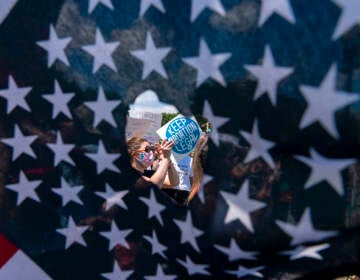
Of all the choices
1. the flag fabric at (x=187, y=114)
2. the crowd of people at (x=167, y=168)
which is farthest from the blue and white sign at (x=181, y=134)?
the flag fabric at (x=187, y=114)

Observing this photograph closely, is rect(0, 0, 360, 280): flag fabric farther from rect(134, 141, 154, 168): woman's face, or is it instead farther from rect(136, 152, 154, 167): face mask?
rect(136, 152, 154, 167): face mask

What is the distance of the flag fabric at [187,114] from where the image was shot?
1.32 m

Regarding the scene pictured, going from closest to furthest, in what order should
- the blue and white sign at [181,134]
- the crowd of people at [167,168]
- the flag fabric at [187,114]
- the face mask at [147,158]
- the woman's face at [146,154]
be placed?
the flag fabric at [187,114]
the crowd of people at [167,168]
the woman's face at [146,154]
the face mask at [147,158]
the blue and white sign at [181,134]

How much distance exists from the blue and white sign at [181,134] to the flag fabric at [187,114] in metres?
1.68

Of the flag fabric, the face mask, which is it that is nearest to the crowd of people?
the face mask

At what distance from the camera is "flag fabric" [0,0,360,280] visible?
1.32 metres

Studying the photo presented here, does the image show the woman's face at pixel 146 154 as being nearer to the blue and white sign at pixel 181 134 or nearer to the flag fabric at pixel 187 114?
the blue and white sign at pixel 181 134

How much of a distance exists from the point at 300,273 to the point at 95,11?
103 cm

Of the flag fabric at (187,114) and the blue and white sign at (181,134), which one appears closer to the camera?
the flag fabric at (187,114)

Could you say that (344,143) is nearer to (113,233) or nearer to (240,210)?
(240,210)

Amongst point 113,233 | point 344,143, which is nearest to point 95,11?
point 113,233

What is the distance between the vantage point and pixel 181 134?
3.62m

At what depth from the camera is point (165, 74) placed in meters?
1.56

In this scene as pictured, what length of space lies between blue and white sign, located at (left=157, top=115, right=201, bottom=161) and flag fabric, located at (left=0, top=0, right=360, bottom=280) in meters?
1.68
